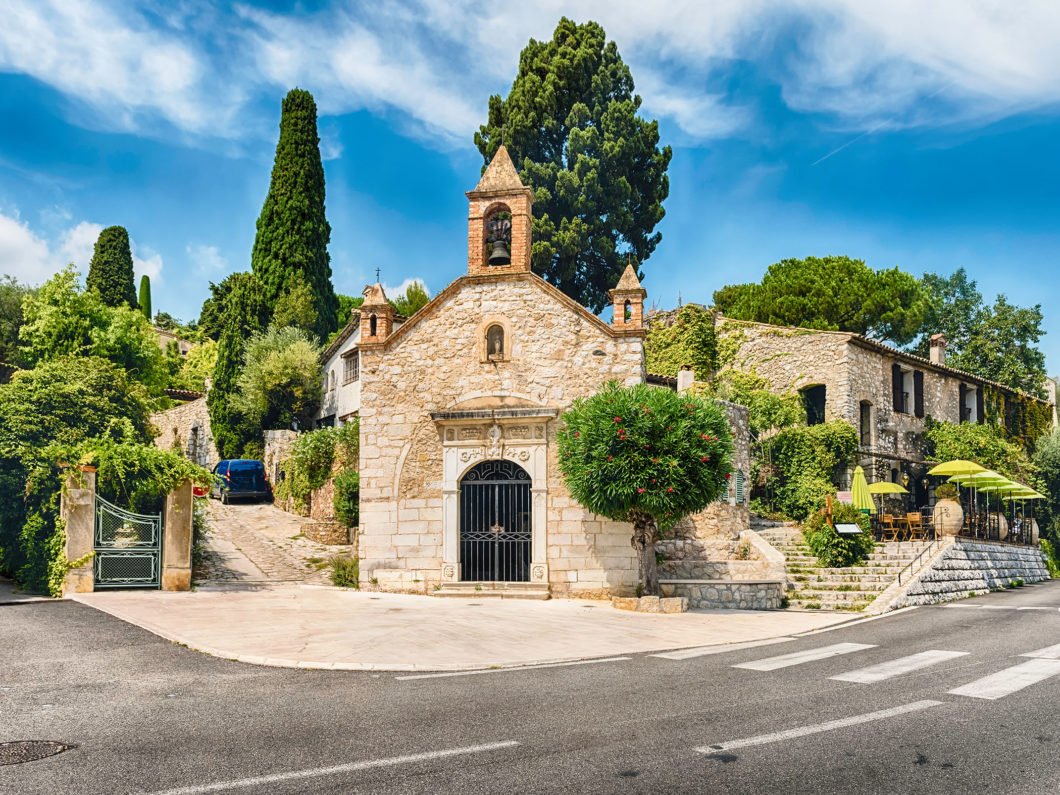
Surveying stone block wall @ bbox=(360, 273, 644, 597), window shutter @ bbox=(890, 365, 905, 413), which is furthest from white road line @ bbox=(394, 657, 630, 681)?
window shutter @ bbox=(890, 365, 905, 413)

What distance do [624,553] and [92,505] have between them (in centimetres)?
1010

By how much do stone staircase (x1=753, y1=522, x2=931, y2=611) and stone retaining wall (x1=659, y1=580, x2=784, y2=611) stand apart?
42.2 inches

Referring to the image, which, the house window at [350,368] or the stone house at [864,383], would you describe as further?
the house window at [350,368]

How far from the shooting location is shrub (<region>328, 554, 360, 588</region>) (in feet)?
58.7

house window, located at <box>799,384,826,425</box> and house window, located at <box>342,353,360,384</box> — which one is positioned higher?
house window, located at <box>342,353,360,384</box>

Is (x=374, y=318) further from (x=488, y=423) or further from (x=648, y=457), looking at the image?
(x=648, y=457)

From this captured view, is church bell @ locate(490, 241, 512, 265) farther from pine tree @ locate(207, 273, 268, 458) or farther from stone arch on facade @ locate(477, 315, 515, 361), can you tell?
pine tree @ locate(207, 273, 268, 458)

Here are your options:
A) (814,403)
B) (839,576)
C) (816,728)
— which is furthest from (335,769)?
(814,403)

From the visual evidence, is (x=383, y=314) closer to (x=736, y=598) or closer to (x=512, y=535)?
(x=512, y=535)

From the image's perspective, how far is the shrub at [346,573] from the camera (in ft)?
58.7

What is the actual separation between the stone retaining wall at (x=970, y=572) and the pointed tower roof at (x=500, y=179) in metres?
11.8

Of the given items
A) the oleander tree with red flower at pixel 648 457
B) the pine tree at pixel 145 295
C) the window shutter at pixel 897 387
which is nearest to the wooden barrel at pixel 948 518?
the window shutter at pixel 897 387

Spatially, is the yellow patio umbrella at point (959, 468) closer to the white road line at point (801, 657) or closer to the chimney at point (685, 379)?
the chimney at point (685, 379)

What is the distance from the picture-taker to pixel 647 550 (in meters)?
15.5
